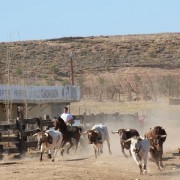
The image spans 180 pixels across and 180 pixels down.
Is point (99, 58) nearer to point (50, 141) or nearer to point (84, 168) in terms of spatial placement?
point (50, 141)

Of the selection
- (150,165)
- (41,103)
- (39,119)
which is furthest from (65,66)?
(150,165)

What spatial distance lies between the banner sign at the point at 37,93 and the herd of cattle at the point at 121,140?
15772mm

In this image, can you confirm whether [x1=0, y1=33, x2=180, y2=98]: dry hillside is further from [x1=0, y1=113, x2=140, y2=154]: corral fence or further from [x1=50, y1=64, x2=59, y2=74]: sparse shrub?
[x1=0, y1=113, x2=140, y2=154]: corral fence

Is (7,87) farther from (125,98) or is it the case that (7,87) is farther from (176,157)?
(125,98)

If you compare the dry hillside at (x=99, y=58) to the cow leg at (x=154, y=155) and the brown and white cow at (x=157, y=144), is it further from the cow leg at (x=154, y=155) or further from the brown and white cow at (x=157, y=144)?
the cow leg at (x=154, y=155)

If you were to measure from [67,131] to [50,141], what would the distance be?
2.55 metres

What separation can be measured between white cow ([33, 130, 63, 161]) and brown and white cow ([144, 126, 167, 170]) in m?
4.22

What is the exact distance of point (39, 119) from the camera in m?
30.9

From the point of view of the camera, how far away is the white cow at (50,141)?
26.8 meters

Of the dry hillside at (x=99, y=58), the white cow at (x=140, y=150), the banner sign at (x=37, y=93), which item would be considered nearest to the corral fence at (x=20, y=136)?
the white cow at (x=140, y=150)

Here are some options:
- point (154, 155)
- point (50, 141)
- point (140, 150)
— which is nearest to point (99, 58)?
point (50, 141)

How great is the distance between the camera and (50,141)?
2686 centimetres

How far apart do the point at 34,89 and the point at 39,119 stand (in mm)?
18453

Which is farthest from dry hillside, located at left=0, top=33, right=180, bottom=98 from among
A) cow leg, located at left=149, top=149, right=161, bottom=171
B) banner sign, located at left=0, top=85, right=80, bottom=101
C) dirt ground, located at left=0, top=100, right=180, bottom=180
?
cow leg, located at left=149, top=149, right=161, bottom=171
